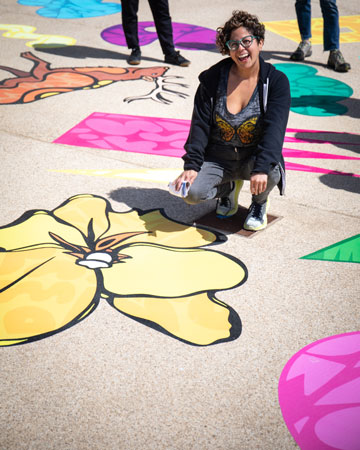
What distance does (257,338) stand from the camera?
73.8 inches

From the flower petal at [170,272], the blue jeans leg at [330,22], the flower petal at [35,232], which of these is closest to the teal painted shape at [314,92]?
the blue jeans leg at [330,22]

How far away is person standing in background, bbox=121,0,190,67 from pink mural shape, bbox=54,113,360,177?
1.58 meters

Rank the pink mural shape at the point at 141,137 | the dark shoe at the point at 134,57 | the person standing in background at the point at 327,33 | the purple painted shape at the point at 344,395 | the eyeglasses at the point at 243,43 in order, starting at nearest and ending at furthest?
the purple painted shape at the point at 344,395 → the eyeglasses at the point at 243,43 → the pink mural shape at the point at 141,137 → the person standing in background at the point at 327,33 → the dark shoe at the point at 134,57

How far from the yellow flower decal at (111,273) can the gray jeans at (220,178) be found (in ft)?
0.69

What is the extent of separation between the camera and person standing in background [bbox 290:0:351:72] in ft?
17.0

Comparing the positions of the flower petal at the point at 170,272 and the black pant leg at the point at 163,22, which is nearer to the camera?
the flower petal at the point at 170,272

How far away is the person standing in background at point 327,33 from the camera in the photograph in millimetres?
5188

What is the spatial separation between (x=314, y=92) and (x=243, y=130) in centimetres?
264

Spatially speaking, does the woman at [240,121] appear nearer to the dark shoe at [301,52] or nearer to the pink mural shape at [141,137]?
the pink mural shape at [141,137]

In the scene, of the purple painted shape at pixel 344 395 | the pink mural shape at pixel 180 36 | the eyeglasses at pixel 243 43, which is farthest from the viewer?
the pink mural shape at pixel 180 36

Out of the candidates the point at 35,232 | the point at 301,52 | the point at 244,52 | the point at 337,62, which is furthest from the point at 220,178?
the point at 301,52

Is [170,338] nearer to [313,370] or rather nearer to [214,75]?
[313,370]

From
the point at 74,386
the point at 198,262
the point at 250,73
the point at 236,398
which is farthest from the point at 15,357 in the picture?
the point at 250,73

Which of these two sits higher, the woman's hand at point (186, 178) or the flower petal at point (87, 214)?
the woman's hand at point (186, 178)
